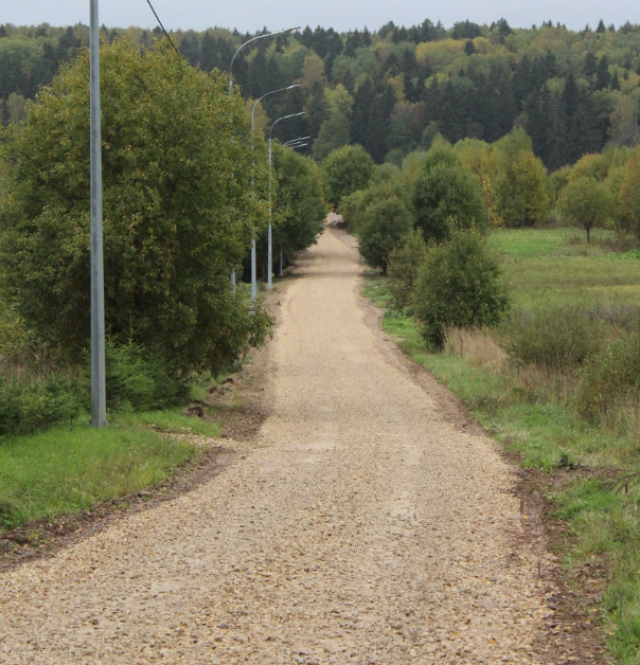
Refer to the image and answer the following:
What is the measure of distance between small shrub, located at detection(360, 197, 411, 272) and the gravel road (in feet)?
155

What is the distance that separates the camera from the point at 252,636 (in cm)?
594

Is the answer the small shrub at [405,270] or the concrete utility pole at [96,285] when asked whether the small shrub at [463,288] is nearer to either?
the small shrub at [405,270]

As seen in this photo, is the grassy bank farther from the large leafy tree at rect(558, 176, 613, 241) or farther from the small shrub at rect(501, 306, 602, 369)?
the large leafy tree at rect(558, 176, 613, 241)

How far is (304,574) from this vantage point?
7227 millimetres

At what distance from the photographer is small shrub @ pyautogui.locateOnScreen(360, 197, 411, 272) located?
196ft

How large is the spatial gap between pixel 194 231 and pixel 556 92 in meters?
154

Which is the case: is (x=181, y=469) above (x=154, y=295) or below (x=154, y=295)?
below

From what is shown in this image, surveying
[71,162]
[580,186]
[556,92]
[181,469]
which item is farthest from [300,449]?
[556,92]

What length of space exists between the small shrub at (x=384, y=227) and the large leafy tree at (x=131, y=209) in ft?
140

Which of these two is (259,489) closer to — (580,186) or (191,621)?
(191,621)

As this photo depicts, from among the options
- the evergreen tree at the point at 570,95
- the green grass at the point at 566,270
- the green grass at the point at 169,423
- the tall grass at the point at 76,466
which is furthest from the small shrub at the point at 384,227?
the evergreen tree at the point at 570,95

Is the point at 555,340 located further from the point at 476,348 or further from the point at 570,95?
the point at 570,95

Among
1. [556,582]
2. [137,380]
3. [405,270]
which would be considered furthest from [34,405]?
[405,270]

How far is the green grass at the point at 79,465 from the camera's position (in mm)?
8891
